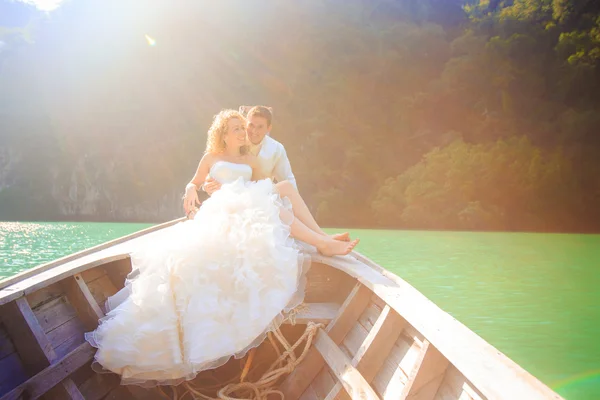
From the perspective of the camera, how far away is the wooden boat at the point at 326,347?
3.85ft

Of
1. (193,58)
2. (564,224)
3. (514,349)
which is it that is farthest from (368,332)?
(193,58)

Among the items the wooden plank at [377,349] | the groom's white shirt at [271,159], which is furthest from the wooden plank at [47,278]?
Answer: the groom's white shirt at [271,159]

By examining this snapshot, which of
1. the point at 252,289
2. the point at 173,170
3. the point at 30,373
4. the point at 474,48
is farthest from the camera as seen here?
the point at 173,170

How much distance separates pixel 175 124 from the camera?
24156mm

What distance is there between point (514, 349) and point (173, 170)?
70.2 feet

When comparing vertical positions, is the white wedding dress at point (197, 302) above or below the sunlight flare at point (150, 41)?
below

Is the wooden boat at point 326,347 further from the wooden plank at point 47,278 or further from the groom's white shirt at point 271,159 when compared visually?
the groom's white shirt at point 271,159

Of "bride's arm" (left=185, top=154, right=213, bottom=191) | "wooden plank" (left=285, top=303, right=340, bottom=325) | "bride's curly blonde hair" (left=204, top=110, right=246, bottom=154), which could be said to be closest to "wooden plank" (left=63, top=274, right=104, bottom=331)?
"wooden plank" (left=285, top=303, right=340, bottom=325)

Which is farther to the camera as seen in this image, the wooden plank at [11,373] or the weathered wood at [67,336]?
the weathered wood at [67,336]

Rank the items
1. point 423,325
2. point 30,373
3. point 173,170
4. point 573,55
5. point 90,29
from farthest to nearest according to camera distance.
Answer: point 90,29, point 173,170, point 573,55, point 30,373, point 423,325

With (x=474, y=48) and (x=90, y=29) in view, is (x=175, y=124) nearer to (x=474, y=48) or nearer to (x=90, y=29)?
(x=90, y=29)

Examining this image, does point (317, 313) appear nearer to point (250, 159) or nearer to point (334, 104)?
point (250, 159)

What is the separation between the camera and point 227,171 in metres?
2.97

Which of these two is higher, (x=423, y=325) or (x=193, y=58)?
(x=193, y=58)
